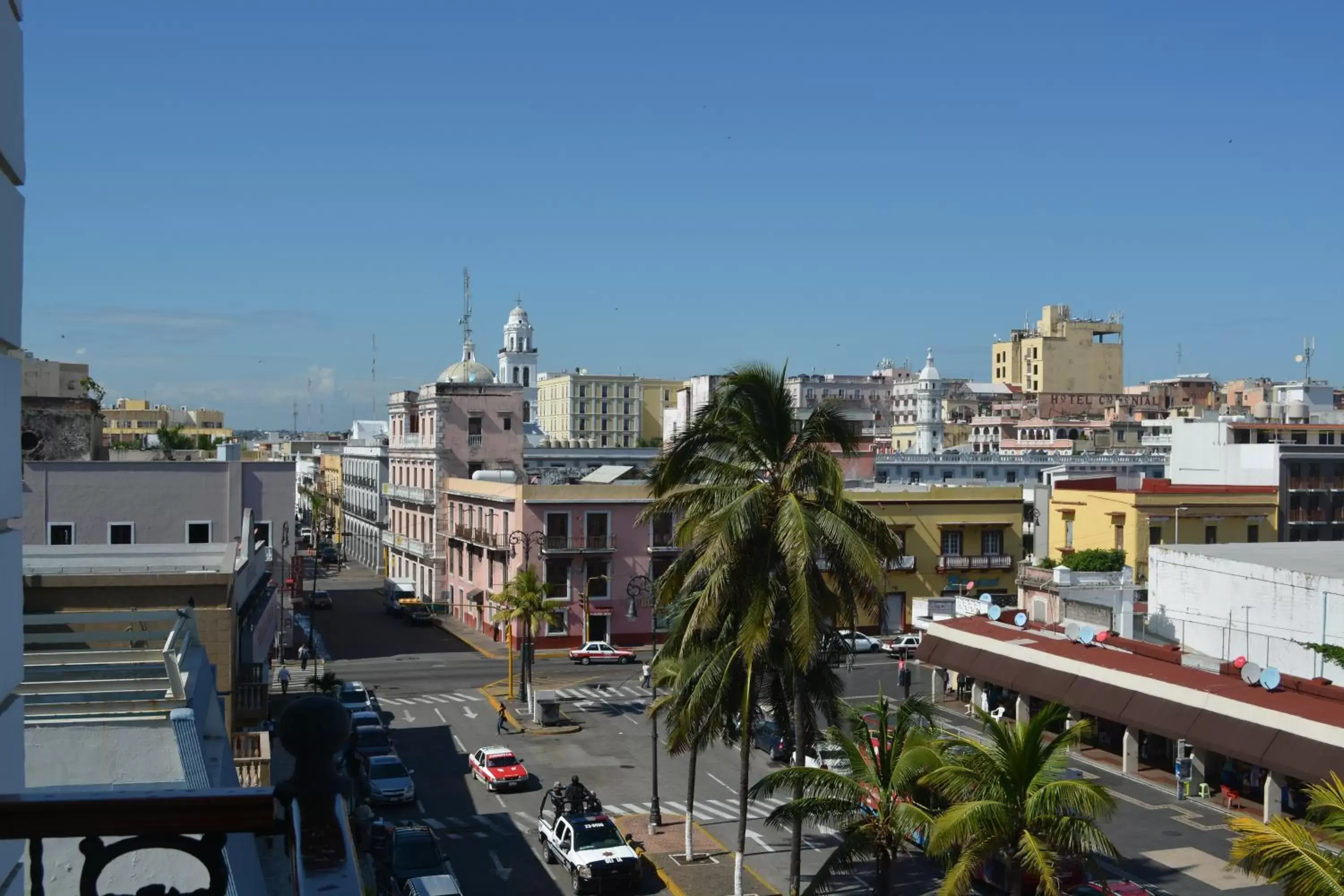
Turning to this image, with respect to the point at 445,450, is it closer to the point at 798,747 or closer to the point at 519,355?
the point at 798,747

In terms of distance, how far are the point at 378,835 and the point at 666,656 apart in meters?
8.00

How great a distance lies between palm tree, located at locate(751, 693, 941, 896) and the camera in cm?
1638

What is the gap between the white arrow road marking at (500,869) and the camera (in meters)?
25.1

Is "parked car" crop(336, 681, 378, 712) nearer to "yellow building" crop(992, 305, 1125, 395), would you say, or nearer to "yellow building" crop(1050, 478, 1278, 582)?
"yellow building" crop(1050, 478, 1278, 582)

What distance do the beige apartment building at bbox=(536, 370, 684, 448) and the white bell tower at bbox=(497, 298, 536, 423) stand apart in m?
3.47

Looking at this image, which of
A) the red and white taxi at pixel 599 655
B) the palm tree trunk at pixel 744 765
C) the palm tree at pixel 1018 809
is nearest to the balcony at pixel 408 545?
the red and white taxi at pixel 599 655

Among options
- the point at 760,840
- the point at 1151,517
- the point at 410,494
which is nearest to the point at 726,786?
the point at 760,840

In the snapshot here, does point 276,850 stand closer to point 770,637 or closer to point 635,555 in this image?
point 770,637

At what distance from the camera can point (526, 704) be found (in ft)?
136

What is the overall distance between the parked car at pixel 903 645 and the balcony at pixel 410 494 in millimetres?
26021

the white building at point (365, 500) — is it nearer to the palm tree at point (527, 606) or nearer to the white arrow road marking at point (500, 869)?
the palm tree at point (527, 606)

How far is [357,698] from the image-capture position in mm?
38906

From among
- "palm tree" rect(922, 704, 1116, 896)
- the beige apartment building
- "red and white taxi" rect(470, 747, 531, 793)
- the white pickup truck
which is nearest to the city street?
"red and white taxi" rect(470, 747, 531, 793)

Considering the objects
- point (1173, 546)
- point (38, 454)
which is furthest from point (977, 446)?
point (38, 454)
